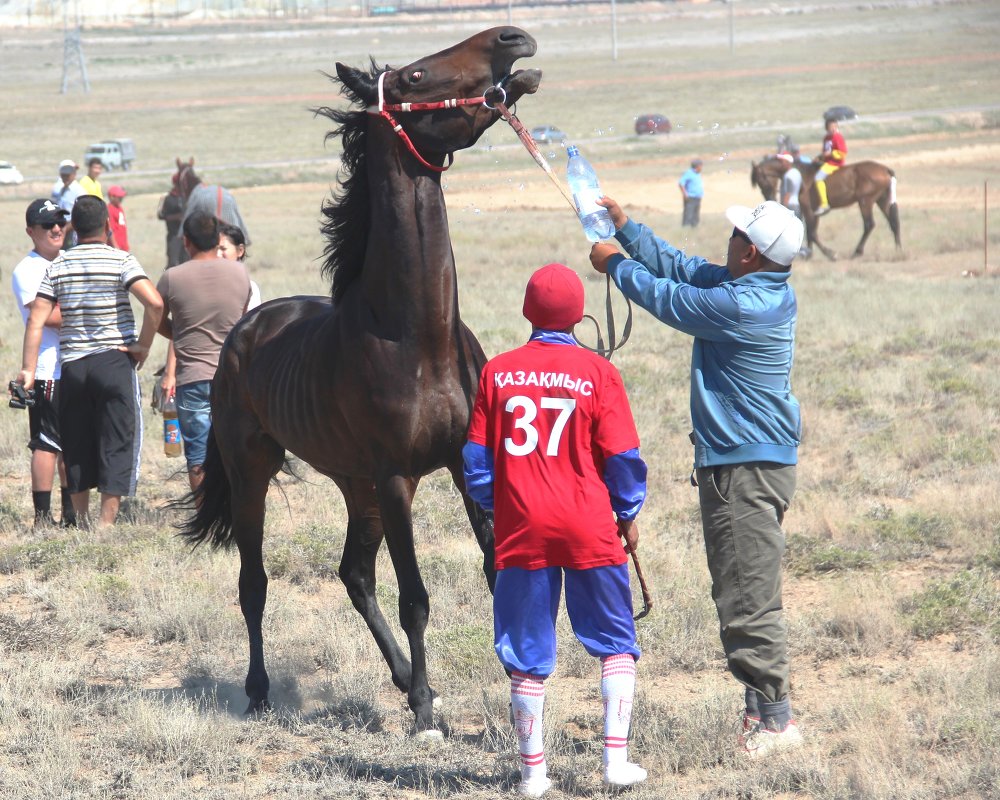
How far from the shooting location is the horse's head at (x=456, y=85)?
4637 mm

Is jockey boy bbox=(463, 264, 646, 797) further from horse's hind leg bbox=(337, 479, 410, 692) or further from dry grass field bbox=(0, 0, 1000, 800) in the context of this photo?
horse's hind leg bbox=(337, 479, 410, 692)

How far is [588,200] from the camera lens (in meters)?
4.47

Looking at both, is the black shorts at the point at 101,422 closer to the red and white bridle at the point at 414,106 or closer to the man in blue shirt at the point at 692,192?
the red and white bridle at the point at 414,106

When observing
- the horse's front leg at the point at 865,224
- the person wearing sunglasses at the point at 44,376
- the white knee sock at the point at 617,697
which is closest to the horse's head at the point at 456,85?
the white knee sock at the point at 617,697

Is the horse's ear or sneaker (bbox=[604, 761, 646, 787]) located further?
the horse's ear

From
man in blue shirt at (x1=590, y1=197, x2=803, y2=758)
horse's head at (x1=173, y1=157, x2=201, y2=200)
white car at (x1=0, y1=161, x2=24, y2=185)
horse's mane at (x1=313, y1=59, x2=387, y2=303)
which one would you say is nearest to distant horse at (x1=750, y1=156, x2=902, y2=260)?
horse's head at (x1=173, y1=157, x2=201, y2=200)

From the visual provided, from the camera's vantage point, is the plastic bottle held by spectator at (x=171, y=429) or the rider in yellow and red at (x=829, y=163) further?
the rider in yellow and red at (x=829, y=163)

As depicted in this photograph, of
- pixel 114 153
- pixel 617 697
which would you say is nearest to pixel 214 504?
pixel 617 697

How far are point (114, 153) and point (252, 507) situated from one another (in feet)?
181

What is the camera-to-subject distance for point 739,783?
4.27m

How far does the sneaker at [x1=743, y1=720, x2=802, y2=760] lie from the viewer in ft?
14.7

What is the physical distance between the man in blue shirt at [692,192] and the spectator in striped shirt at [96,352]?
67.2 feet

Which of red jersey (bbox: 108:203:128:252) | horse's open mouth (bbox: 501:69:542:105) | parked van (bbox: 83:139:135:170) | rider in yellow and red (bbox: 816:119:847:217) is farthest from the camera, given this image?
parked van (bbox: 83:139:135:170)

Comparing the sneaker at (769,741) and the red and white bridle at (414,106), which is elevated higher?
the red and white bridle at (414,106)
